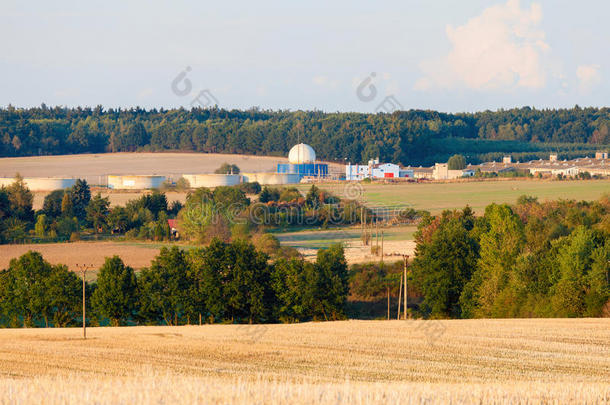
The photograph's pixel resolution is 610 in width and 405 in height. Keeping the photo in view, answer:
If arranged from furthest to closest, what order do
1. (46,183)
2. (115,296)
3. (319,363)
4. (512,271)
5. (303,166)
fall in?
(303,166), (46,183), (512,271), (115,296), (319,363)

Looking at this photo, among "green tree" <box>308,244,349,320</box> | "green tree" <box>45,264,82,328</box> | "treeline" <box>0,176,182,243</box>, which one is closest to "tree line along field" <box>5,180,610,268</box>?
"treeline" <box>0,176,182,243</box>

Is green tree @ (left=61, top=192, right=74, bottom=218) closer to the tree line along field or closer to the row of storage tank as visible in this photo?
the tree line along field

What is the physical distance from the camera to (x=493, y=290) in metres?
36.4

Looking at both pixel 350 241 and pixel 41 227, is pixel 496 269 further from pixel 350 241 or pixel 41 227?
pixel 41 227

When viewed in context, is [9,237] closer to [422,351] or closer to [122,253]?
[122,253]

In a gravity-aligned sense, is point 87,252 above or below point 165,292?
above

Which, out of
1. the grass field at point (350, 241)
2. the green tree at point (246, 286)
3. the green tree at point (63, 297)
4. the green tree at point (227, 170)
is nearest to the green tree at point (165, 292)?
the green tree at point (246, 286)

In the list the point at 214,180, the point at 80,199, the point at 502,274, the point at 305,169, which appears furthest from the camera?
the point at 305,169

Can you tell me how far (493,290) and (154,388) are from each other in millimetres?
26669

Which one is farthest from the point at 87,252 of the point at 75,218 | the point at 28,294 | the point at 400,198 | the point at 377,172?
the point at 377,172

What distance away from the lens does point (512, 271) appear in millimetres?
36656

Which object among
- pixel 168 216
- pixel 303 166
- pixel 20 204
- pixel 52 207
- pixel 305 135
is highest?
pixel 305 135

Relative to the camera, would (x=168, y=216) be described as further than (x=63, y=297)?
Yes

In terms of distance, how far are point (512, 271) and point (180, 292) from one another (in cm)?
1436
